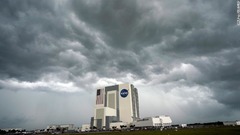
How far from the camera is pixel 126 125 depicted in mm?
195750

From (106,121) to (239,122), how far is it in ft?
387

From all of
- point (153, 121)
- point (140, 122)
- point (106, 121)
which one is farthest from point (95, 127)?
point (153, 121)

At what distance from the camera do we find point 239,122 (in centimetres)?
16912

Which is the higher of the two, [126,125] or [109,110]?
[109,110]

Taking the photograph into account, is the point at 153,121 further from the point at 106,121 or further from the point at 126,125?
the point at 106,121

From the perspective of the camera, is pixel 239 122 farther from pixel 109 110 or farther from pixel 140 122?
pixel 109 110

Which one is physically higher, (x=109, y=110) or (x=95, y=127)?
(x=109, y=110)

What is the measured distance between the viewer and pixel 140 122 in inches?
7692

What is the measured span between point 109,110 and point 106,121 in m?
11.0

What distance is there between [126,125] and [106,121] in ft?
65.7

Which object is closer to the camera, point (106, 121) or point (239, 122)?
point (239, 122)

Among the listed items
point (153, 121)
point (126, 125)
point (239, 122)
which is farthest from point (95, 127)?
point (239, 122)

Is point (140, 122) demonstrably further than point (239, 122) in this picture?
Yes

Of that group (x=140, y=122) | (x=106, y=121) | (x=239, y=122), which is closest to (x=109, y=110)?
(x=106, y=121)
